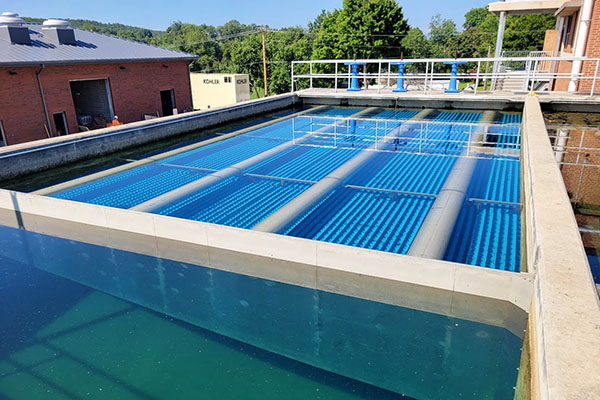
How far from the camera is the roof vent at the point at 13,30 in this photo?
15516mm

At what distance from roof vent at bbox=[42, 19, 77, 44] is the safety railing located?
10.5 m

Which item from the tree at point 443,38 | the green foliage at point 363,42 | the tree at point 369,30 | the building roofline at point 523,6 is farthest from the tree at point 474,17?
the building roofline at point 523,6

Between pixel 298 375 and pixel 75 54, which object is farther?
pixel 75 54

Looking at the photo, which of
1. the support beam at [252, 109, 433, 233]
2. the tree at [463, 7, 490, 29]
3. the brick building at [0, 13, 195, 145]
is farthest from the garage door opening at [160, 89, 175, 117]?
the tree at [463, 7, 490, 29]

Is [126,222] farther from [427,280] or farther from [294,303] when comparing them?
[427,280]

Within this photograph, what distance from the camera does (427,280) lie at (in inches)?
172

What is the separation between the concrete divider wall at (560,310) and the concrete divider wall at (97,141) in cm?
882

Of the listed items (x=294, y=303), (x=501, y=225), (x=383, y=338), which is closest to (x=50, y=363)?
(x=294, y=303)

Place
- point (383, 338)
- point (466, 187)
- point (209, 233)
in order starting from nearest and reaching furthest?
point (383, 338) → point (209, 233) → point (466, 187)

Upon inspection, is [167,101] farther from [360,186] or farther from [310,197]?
[310,197]

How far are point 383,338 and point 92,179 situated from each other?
6.78m

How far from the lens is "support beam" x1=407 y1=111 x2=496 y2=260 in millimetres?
5096

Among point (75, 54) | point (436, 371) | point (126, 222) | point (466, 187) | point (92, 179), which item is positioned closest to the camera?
point (436, 371)

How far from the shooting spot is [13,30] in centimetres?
1548
